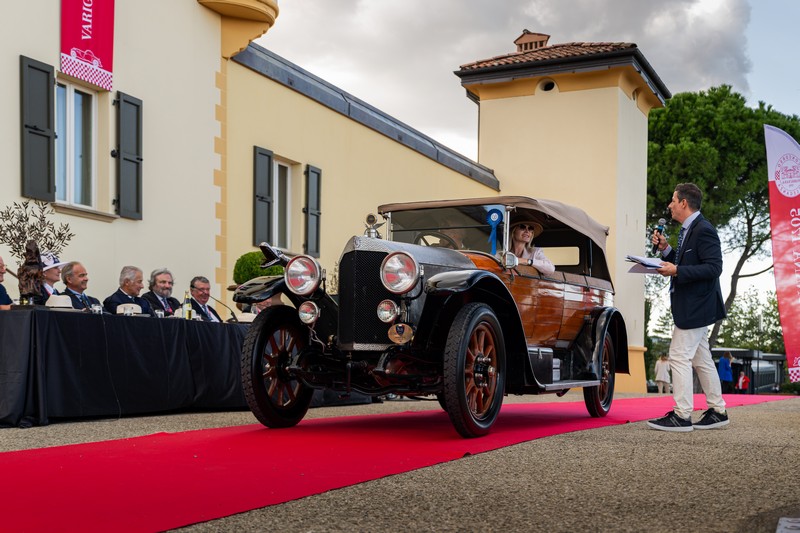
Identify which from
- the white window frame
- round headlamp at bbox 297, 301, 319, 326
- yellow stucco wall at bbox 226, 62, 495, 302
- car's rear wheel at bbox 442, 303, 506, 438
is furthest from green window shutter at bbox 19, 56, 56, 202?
car's rear wheel at bbox 442, 303, 506, 438

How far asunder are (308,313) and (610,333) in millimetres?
3461

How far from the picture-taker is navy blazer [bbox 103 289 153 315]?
8773mm

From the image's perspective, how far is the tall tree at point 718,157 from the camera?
3025 cm

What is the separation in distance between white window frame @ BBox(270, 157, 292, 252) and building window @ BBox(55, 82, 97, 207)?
3794mm

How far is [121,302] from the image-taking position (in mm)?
8891

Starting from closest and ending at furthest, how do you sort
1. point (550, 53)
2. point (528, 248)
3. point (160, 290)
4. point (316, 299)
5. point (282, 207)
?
point (316, 299)
point (528, 248)
point (160, 290)
point (282, 207)
point (550, 53)

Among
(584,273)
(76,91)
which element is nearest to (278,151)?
(76,91)

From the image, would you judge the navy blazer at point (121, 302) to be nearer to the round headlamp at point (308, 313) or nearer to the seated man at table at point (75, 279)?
the seated man at table at point (75, 279)

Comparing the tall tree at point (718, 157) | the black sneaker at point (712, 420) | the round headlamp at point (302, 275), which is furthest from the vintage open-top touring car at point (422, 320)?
the tall tree at point (718, 157)

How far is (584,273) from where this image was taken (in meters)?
8.30

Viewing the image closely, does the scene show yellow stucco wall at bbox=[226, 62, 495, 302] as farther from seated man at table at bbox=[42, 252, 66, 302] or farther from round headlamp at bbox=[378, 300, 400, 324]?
round headlamp at bbox=[378, 300, 400, 324]

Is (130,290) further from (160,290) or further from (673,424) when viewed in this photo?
(673,424)

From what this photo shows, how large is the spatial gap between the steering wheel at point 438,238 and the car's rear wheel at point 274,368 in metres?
1.22

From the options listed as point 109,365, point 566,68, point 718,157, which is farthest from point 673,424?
point 718,157
